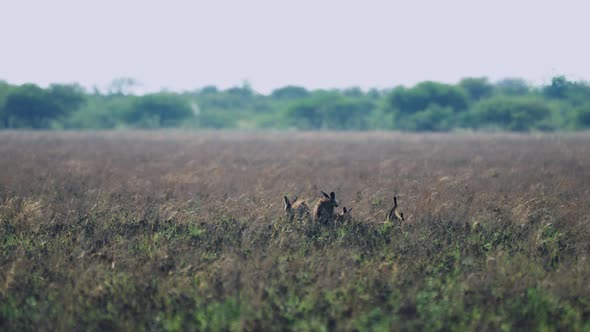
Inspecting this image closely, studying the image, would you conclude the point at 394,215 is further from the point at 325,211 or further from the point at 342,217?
the point at 325,211

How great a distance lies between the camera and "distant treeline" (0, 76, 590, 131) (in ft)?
182

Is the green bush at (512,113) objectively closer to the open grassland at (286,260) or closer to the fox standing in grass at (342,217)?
the open grassland at (286,260)

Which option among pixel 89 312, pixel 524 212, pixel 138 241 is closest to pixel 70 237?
pixel 138 241

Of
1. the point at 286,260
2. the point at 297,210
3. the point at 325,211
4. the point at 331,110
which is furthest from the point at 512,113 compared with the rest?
the point at 286,260

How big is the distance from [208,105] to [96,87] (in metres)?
30.0

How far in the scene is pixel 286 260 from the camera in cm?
591

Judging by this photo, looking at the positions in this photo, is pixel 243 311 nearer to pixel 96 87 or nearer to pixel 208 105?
pixel 208 105

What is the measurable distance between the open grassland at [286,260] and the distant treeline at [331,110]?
4233 centimetres

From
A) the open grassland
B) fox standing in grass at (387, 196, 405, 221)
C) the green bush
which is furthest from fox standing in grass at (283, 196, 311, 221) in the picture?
the green bush

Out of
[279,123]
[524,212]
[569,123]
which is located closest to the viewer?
[524,212]

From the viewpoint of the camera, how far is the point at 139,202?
902 cm

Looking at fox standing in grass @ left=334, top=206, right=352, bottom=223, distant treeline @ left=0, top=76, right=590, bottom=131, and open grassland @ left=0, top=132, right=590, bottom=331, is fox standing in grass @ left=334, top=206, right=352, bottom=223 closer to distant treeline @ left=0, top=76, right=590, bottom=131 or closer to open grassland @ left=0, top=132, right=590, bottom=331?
open grassland @ left=0, top=132, right=590, bottom=331

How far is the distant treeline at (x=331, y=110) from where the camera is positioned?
55.6 metres

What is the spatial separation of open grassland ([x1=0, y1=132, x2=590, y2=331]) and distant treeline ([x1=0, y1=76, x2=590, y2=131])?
4233cm
